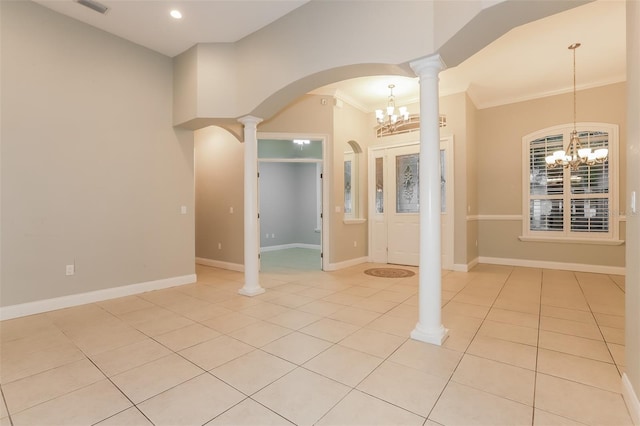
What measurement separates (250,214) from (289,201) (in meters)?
4.67

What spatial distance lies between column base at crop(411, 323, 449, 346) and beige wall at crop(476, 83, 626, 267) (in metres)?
4.25

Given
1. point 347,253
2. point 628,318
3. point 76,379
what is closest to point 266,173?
point 347,253

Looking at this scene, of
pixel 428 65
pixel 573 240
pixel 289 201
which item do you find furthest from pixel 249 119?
pixel 573 240

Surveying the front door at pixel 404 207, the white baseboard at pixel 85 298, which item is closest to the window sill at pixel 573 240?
the front door at pixel 404 207

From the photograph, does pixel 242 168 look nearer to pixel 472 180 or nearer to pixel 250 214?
pixel 250 214

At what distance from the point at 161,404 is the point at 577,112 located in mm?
7178

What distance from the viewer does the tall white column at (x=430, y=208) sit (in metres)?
2.56

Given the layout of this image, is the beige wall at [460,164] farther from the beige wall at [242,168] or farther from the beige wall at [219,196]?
the beige wall at [219,196]

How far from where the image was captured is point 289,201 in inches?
345

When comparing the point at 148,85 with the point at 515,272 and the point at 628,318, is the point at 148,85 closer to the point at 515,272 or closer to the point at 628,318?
the point at 628,318

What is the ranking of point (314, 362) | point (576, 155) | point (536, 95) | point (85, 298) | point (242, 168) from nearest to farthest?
1. point (314, 362)
2. point (85, 298)
3. point (576, 155)
4. point (242, 168)
5. point (536, 95)

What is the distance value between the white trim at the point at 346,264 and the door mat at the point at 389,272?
48 cm

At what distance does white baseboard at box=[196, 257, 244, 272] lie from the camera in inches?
218

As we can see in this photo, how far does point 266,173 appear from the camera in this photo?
8.34 metres
